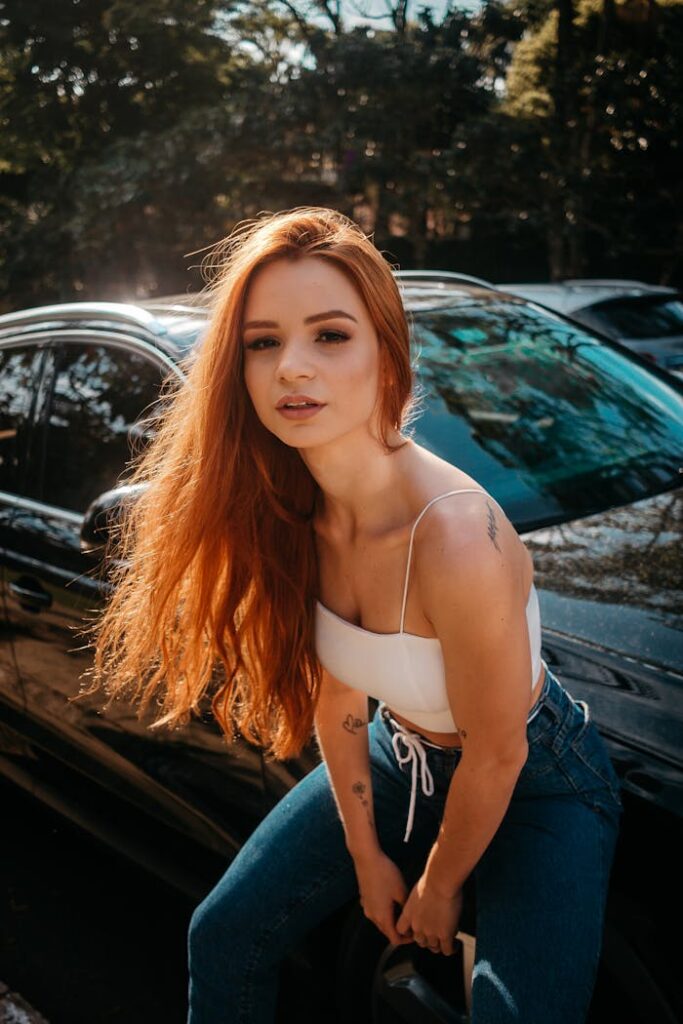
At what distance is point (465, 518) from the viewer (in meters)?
1.43

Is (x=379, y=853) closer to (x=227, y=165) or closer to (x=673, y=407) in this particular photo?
(x=673, y=407)

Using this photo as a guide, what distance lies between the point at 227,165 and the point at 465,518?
15.7 meters

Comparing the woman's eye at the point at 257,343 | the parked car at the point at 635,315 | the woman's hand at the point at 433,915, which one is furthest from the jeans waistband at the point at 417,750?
the parked car at the point at 635,315

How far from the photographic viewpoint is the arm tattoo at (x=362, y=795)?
1664mm

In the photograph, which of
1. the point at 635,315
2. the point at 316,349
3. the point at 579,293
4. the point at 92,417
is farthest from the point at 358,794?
the point at 579,293

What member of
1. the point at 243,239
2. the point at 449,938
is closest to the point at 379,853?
the point at 449,938

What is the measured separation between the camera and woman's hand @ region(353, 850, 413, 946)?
162cm

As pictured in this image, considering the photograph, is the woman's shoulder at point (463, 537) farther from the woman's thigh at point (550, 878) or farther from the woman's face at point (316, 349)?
the woman's thigh at point (550, 878)

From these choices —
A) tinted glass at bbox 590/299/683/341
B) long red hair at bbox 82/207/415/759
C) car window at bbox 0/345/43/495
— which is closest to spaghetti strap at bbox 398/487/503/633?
long red hair at bbox 82/207/415/759

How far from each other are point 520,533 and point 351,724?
71cm

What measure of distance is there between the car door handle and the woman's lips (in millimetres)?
1328

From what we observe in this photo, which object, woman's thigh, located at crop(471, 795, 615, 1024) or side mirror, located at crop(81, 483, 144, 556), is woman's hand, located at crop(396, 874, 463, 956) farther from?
side mirror, located at crop(81, 483, 144, 556)

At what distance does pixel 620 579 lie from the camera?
2.00 metres

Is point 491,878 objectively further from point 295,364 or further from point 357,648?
point 295,364
